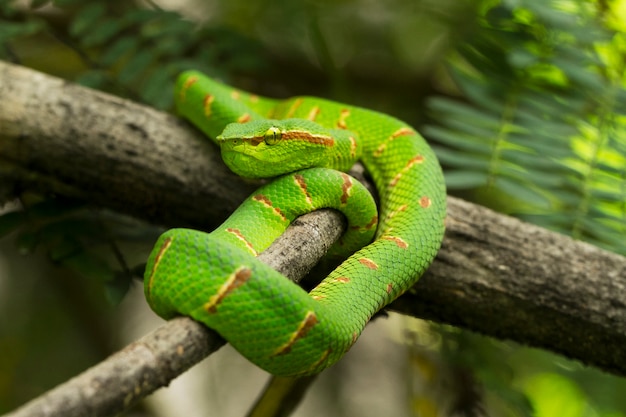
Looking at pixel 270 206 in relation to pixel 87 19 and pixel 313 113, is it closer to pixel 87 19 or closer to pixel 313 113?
pixel 313 113

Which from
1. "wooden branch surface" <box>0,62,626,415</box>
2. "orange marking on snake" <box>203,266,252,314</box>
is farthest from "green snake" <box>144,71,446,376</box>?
"wooden branch surface" <box>0,62,626,415</box>

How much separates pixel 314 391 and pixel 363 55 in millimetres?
2256

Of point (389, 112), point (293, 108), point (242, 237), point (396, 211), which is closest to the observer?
point (242, 237)

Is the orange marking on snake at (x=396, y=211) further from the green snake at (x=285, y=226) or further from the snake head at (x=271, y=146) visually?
the snake head at (x=271, y=146)

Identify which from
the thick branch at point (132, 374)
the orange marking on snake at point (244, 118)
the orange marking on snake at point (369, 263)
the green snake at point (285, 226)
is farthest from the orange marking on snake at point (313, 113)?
the thick branch at point (132, 374)

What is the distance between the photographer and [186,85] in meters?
2.52

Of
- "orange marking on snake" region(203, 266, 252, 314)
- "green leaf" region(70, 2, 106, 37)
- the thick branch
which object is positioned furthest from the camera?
"green leaf" region(70, 2, 106, 37)

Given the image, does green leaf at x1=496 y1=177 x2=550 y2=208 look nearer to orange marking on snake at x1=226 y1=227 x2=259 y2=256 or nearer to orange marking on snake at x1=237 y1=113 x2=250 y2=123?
orange marking on snake at x1=237 y1=113 x2=250 y2=123

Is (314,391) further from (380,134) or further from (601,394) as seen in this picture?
(380,134)

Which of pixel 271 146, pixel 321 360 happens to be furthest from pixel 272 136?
pixel 321 360

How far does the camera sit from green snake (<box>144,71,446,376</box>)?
138 centimetres

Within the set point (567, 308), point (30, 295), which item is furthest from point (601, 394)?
point (30, 295)

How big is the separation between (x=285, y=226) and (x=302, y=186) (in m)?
0.15

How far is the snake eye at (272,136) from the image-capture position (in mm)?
1893
